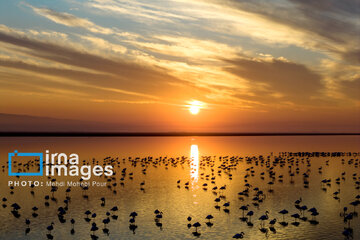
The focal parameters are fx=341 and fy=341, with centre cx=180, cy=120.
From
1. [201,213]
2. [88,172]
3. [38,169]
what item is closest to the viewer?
[201,213]

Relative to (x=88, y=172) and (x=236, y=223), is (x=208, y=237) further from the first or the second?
(x=88, y=172)

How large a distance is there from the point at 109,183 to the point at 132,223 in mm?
35493

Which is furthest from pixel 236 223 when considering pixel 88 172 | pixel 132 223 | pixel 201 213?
pixel 88 172

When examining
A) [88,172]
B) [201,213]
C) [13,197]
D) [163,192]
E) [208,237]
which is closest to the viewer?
[208,237]

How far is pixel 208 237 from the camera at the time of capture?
44.5 metres

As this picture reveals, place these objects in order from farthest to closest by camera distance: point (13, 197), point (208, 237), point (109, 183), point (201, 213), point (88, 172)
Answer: point (88, 172) < point (109, 183) < point (13, 197) < point (201, 213) < point (208, 237)

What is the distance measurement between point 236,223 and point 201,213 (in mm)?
6969

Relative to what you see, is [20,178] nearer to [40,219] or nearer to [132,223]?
[40,219]

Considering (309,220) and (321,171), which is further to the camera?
(321,171)

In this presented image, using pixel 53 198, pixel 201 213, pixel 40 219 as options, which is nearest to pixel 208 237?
pixel 201 213

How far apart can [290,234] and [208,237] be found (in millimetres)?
10950

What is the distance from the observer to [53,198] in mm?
65938

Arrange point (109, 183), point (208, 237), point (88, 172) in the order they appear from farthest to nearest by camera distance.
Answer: point (88, 172) → point (109, 183) → point (208, 237)

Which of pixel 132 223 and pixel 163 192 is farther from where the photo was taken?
pixel 163 192
